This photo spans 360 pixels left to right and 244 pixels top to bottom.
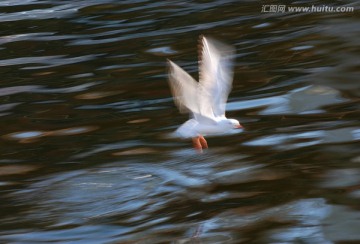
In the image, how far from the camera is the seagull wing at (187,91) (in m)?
6.16

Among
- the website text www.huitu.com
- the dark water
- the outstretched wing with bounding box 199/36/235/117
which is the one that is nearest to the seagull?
the outstretched wing with bounding box 199/36/235/117

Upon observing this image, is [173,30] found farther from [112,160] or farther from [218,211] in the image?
[218,211]

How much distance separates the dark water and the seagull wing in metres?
0.50

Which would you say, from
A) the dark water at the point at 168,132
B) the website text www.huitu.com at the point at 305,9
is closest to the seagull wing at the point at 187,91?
the dark water at the point at 168,132

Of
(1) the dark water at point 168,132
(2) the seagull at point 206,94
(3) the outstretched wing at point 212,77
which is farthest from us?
(3) the outstretched wing at point 212,77

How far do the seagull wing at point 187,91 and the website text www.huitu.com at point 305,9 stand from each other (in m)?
5.16

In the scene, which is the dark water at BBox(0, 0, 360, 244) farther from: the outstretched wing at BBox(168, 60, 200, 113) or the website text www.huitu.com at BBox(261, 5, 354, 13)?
the outstretched wing at BBox(168, 60, 200, 113)

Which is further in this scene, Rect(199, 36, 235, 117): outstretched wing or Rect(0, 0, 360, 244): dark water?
Rect(199, 36, 235, 117): outstretched wing

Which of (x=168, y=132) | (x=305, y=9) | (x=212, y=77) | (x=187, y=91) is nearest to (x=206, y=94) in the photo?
(x=212, y=77)

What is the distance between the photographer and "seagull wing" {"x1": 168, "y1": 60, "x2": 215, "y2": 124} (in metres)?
6.16

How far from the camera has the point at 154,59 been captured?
1018cm

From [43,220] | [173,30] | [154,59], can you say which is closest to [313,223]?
[43,220]

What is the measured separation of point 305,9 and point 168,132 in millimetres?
4285

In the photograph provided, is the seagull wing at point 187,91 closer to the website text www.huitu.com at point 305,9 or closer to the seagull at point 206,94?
the seagull at point 206,94
